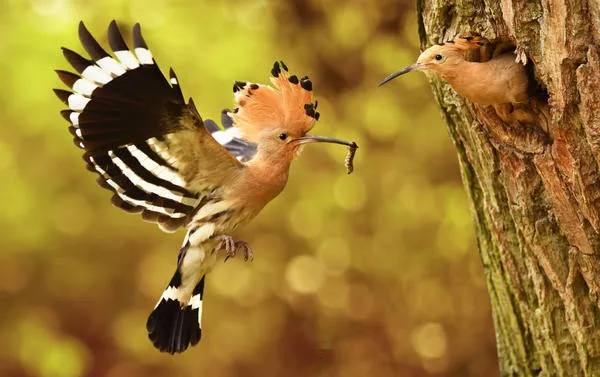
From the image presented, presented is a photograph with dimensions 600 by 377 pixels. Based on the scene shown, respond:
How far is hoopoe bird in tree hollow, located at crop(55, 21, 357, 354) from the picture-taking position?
1963 millimetres

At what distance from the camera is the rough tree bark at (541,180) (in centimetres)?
200

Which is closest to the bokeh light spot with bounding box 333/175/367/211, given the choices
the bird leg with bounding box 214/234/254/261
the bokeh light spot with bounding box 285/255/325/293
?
the bokeh light spot with bounding box 285/255/325/293

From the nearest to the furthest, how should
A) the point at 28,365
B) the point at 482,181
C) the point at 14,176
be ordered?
the point at 482,181
the point at 14,176
the point at 28,365


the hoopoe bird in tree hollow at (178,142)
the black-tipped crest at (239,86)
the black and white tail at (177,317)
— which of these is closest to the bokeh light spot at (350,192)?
the black and white tail at (177,317)

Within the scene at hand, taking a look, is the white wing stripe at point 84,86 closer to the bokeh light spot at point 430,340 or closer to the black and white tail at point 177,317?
the black and white tail at point 177,317

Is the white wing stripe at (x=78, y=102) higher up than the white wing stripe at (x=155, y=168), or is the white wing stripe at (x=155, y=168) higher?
the white wing stripe at (x=78, y=102)

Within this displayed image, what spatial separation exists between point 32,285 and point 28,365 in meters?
0.49

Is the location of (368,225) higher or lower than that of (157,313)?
higher

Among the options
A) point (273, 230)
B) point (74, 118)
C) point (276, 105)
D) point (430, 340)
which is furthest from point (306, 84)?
point (430, 340)

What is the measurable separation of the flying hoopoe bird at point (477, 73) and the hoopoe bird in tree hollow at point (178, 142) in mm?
307

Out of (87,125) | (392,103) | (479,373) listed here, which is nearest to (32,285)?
(392,103)

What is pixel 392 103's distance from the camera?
14.3ft

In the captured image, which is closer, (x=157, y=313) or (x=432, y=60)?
(x=432, y=60)

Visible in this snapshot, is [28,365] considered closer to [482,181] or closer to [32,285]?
[32,285]
